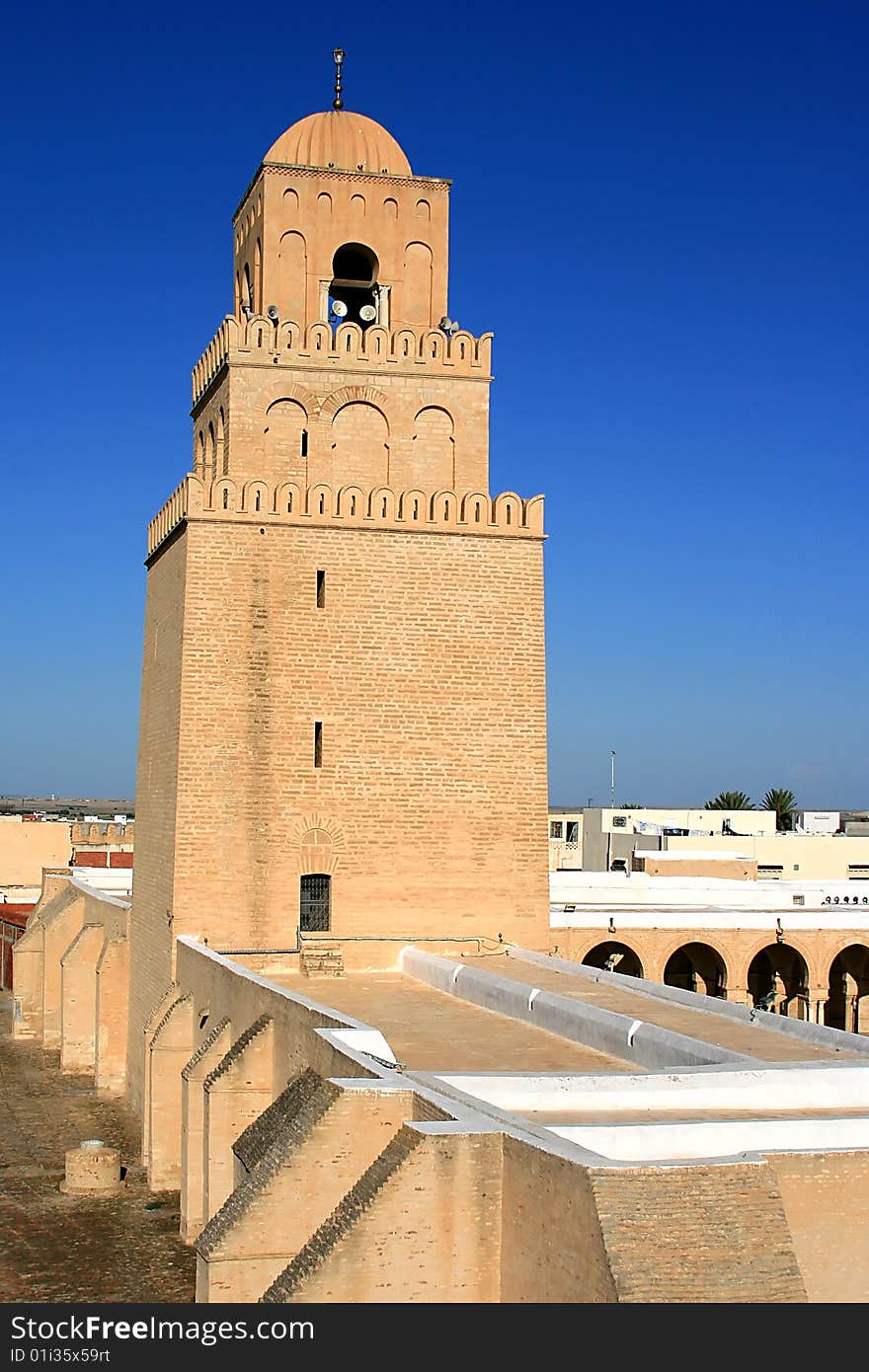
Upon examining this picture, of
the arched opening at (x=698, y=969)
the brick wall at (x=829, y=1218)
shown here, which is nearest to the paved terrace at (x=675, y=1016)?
the brick wall at (x=829, y=1218)

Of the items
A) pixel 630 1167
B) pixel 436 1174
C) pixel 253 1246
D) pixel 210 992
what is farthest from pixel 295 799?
pixel 630 1167

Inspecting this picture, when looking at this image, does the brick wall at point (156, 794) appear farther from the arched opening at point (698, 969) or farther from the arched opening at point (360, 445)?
the arched opening at point (698, 969)

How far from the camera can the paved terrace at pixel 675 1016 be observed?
12.7m

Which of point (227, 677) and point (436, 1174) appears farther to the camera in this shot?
point (227, 677)

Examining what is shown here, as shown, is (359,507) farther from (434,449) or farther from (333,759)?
(333,759)

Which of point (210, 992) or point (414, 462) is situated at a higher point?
point (414, 462)

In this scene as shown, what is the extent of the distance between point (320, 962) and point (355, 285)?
9.42m

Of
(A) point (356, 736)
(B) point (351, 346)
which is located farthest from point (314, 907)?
(B) point (351, 346)

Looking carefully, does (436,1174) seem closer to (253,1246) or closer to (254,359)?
(253,1246)

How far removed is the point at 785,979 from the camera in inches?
1124

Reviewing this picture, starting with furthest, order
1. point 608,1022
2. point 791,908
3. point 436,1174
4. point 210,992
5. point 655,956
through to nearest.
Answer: point 791,908, point 655,956, point 210,992, point 608,1022, point 436,1174

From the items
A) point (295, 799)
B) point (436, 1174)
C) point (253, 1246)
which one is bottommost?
point (253, 1246)
